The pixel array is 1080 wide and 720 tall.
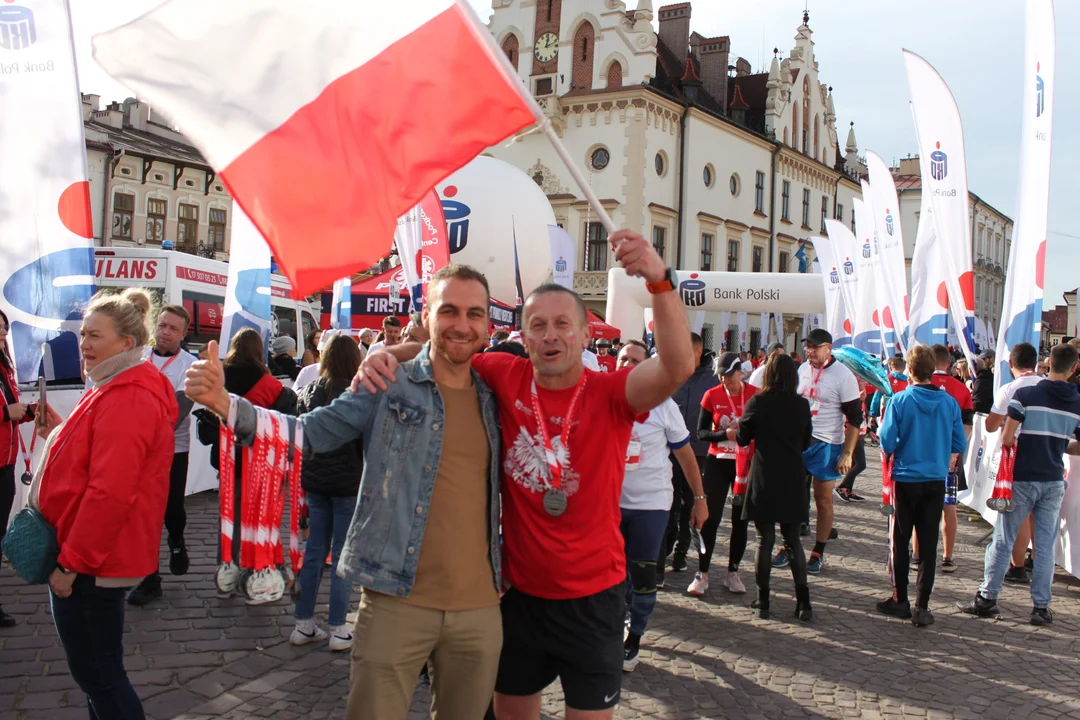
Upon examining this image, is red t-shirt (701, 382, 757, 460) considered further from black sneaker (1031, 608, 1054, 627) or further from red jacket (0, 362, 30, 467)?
red jacket (0, 362, 30, 467)

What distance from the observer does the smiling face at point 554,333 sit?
279 centimetres

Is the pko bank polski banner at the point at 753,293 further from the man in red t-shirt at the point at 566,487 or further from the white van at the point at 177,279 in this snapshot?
the man in red t-shirt at the point at 566,487

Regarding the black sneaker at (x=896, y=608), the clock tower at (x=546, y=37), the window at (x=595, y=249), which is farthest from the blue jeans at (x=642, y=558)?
the clock tower at (x=546, y=37)

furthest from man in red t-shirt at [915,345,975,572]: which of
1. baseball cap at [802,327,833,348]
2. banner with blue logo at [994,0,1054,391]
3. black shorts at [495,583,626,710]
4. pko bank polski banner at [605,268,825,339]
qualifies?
pko bank polski banner at [605,268,825,339]

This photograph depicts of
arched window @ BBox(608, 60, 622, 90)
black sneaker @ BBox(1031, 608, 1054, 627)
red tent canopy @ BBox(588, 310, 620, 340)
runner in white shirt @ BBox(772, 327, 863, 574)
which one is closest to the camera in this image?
black sneaker @ BBox(1031, 608, 1054, 627)

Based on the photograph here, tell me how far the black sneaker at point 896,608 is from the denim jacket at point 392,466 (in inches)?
181

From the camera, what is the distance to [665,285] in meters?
2.63

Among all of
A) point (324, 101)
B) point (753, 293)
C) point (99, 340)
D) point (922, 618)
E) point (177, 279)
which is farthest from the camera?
point (753, 293)

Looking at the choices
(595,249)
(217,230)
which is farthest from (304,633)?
(217,230)

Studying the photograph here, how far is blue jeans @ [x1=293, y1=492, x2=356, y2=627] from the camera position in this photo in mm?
5184

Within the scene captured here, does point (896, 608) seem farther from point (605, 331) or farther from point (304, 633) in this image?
point (605, 331)

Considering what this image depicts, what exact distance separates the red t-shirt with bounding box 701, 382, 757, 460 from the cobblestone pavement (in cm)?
109

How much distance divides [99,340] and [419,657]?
5.63 ft

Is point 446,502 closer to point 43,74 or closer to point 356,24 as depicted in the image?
point 356,24
